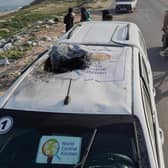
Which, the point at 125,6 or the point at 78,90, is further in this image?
the point at 125,6

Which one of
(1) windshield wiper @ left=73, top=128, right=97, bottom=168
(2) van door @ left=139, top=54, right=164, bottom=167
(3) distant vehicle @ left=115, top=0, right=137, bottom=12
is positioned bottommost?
(3) distant vehicle @ left=115, top=0, right=137, bottom=12

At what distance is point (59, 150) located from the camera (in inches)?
156

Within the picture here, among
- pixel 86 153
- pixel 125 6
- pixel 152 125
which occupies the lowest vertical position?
pixel 125 6

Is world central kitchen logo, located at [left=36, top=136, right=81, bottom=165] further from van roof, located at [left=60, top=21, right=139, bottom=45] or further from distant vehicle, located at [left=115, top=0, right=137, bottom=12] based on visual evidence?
distant vehicle, located at [left=115, top=0, right=137, bottom=12]

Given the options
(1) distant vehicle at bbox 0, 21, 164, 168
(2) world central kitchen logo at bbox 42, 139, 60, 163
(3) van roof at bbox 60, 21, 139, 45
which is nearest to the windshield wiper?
(1) distant vehicle at bbox 0, 21, 164, 168

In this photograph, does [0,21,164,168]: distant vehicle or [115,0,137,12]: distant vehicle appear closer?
[0,21,164,168]: distant vehicle

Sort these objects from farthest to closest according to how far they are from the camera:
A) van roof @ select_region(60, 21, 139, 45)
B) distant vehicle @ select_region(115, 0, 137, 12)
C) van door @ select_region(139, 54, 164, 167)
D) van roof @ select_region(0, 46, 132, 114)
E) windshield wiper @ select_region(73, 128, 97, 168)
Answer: distant vehicle @ select_region(115, 0, 137, 12) → van roof @ select_region(60, 21, 139, 45) → van door @ select_region(139, 54, 164, 167) → van roof @ select_region(0, 46, 132, 114) → windshield wiper @ select_region(73, 128, 97, 168)

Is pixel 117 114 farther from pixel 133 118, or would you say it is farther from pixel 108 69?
pixel 108 69

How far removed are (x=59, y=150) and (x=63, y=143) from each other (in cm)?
7

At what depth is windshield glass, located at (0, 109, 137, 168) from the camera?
3.94m

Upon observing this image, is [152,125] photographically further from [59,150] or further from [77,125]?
[59,150]

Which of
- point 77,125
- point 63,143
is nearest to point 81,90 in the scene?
point 77,125

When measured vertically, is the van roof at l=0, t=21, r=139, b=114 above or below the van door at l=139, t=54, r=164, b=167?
above

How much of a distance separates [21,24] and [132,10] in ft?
34.5
